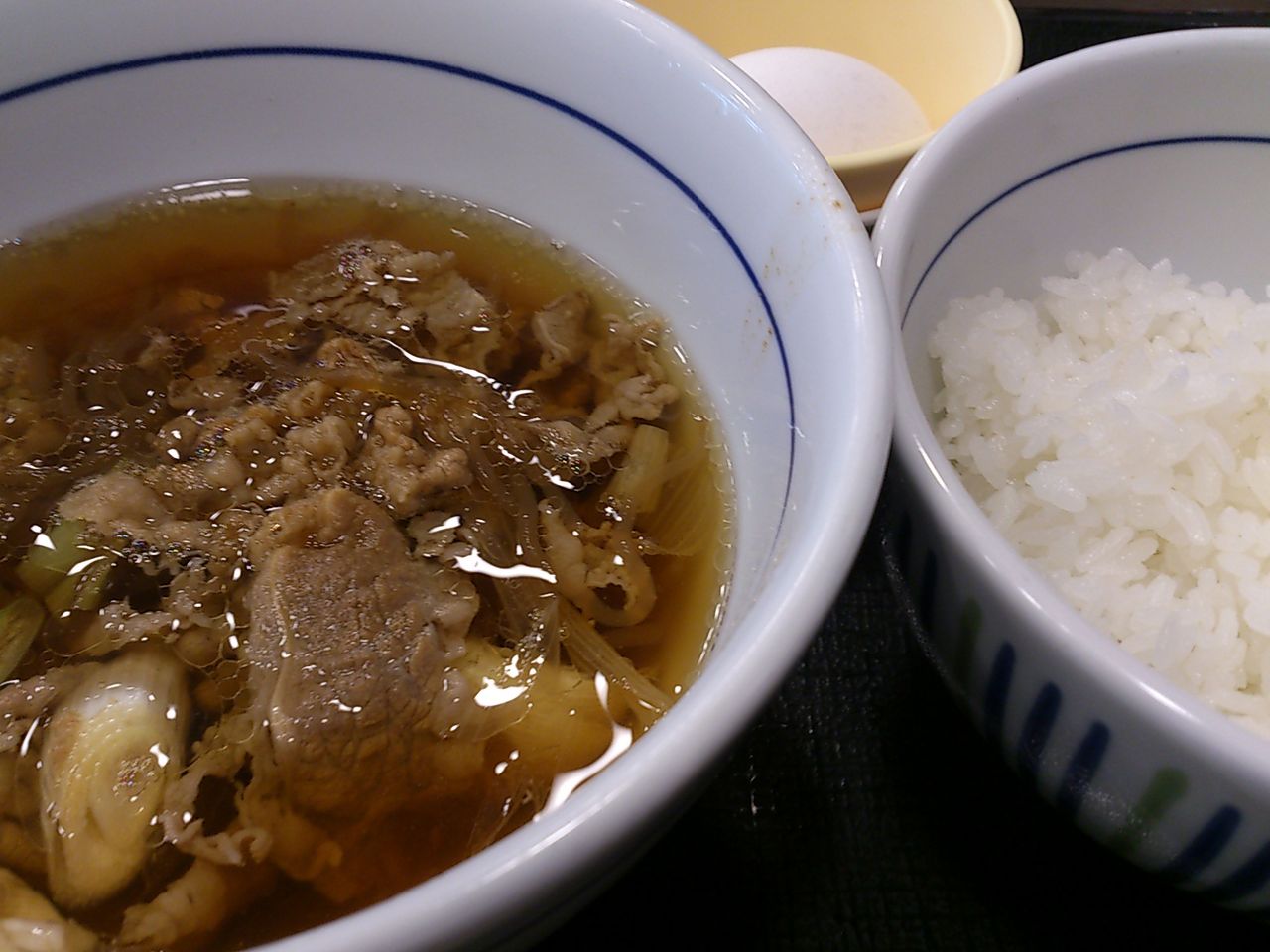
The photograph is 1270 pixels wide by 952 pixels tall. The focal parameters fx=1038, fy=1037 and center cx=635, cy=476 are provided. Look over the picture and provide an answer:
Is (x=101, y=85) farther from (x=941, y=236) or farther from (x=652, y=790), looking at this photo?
(x=652, y=790)

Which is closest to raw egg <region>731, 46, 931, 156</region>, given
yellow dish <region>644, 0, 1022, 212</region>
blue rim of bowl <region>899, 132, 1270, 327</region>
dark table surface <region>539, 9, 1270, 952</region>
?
yellow dish <region>644, 0, 1022, 212</region>

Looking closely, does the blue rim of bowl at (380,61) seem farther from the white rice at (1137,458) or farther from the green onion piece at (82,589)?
the green onion piece at (82,589)

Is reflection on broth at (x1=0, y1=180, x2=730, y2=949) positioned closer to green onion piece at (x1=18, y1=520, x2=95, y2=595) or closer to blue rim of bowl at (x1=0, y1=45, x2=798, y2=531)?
green onion piece at (x1=18, y1=520, x2=95, y2=595)

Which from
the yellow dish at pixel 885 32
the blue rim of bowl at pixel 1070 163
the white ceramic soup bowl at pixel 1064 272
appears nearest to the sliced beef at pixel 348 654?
the white ceramic soup bowl at pixel 1064 272

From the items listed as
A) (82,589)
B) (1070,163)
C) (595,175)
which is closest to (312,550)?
(82,589)

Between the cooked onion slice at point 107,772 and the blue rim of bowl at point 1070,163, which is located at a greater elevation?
the blue rim of bowl at point 1070,163

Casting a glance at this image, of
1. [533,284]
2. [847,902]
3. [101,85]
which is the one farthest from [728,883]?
[101,85]
